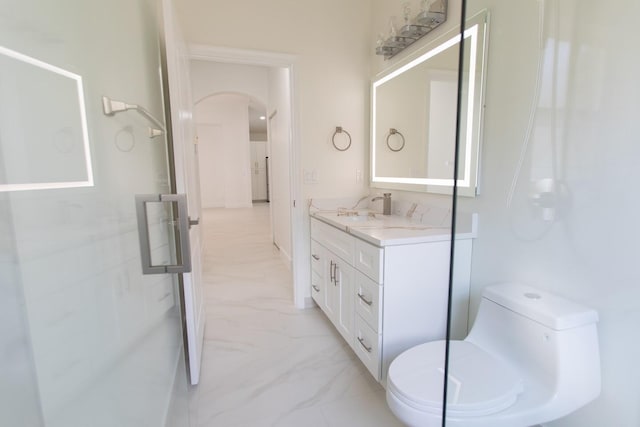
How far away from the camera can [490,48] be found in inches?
57.3

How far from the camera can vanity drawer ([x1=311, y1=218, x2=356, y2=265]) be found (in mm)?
1792

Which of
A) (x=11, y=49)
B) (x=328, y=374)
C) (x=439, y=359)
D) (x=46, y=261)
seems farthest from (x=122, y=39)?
(x=328, y=374)

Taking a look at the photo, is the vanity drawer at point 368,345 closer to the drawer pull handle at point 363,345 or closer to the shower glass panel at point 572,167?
the drawer pull handle at point 363,345

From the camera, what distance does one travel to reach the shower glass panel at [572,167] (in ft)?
3.28

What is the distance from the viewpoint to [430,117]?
194 cm

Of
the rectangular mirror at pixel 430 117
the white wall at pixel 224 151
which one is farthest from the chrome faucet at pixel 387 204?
the white wall at pixel 224 151

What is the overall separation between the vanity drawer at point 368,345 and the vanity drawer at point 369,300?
1.6 inches

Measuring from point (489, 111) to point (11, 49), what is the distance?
1.67 metres

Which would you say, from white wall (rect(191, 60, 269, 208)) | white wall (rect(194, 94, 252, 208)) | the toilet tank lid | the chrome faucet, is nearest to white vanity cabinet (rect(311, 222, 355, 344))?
the chrome faucet

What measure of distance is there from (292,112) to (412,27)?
1013 millimetres

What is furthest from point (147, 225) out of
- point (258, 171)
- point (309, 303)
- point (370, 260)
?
point (258, 171)

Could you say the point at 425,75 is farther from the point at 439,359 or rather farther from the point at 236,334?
the point at 236,334

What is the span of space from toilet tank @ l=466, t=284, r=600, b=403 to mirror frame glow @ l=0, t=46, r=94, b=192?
1.49 metres

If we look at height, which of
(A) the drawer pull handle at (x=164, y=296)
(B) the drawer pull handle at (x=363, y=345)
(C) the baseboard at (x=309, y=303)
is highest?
(A) the drawer pull handle at (x=164, y=296)
